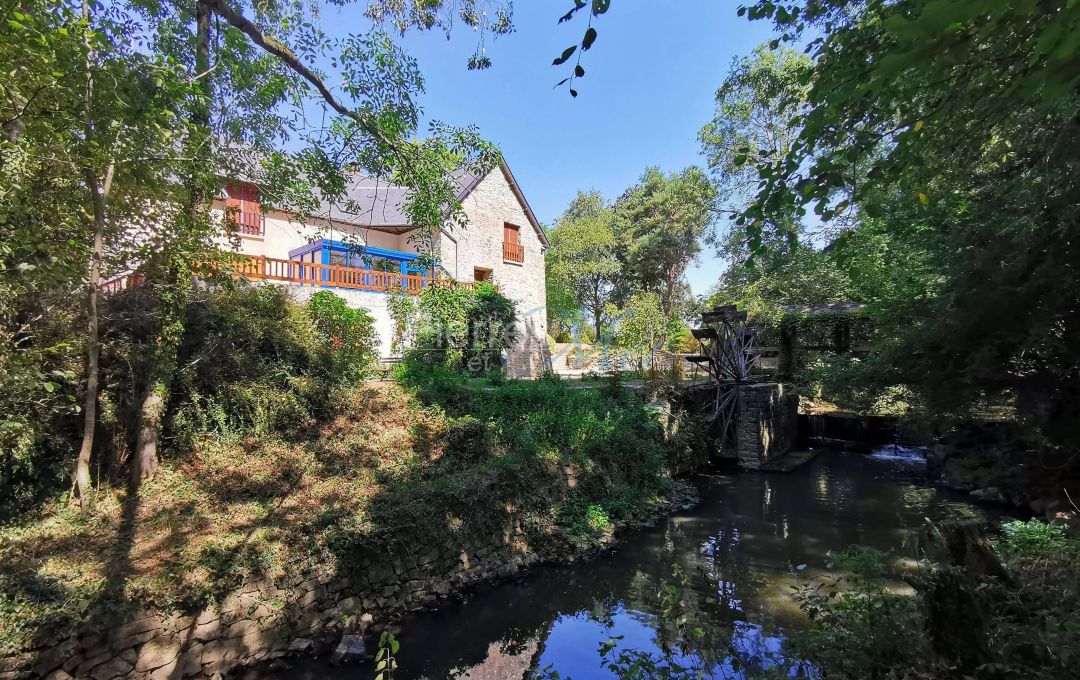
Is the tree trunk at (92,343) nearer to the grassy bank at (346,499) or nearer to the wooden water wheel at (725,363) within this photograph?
the grassy bank at (346,499)

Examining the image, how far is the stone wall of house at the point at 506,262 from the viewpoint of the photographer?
53.0 feet

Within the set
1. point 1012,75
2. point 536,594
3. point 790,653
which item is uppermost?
point 1012,75

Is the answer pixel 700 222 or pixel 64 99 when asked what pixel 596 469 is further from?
pixel 700 222

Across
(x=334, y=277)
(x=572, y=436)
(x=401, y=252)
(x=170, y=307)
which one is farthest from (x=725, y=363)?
(x=170, y=307)

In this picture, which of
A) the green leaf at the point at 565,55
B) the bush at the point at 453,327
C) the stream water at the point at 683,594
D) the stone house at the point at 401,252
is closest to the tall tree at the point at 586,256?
the stone house at the point at 401,252

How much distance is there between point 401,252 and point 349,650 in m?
11.7

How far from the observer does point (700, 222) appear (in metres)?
28.0

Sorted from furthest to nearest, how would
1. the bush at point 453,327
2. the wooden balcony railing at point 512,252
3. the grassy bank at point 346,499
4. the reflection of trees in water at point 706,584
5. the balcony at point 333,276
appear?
the wooden balcony railing at point 512,252, the bush at point 453,327, the balcony at point 333,276, the reflection of trees in water at point 706,584, the grassy bank at point 346,499

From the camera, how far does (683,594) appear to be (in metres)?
5.66

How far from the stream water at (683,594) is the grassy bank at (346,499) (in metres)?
0.88

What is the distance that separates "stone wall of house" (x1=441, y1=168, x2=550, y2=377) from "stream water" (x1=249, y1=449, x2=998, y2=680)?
9296mm

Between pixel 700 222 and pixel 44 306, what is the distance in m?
28.2

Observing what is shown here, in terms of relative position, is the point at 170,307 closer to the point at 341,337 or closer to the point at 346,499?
the point at 341,337

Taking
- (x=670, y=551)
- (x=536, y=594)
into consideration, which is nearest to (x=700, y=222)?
(x=670, y=551)
